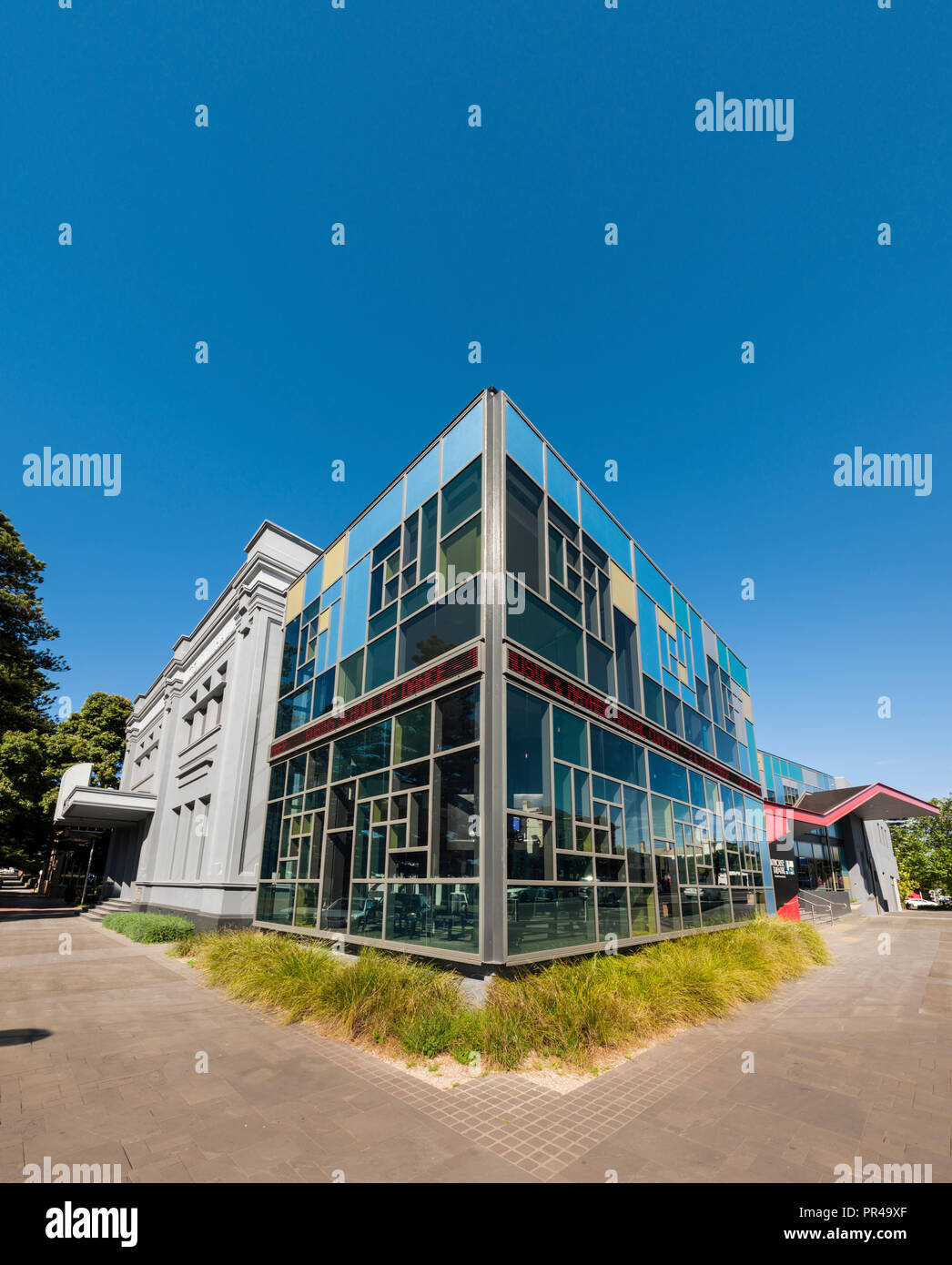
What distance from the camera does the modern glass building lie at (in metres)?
9.05

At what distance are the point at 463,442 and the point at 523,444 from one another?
118 cm

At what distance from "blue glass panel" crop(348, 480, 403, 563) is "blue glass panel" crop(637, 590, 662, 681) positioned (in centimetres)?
668

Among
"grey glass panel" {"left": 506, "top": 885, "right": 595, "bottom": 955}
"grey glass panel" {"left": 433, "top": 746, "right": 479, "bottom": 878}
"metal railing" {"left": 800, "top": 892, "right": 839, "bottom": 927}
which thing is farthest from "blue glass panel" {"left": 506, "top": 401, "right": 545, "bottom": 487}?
"metal railing" {"left": 800, "top": 892, "right": 839, "bottom": 927}

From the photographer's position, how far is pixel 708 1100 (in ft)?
19.0

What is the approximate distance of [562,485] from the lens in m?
12.6

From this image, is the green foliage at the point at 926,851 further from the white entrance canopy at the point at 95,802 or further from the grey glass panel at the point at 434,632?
the white entrance canopy at the point at 95,802

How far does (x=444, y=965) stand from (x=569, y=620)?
650cm

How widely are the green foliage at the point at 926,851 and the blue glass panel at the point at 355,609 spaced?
40.9m

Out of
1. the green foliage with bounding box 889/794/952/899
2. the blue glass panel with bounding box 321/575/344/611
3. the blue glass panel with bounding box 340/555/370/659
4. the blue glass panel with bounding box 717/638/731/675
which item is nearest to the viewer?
the blue glass panel with bounding box 340/555/370/659

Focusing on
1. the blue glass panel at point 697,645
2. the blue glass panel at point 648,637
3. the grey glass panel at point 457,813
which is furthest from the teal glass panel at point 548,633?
the blue glass panel at point 697,645

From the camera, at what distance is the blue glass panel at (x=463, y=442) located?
36.0ft

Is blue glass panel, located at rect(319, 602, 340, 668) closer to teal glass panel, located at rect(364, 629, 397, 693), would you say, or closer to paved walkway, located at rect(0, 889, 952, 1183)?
teal glass panel, located at rect(364, 629, 397, 693)
